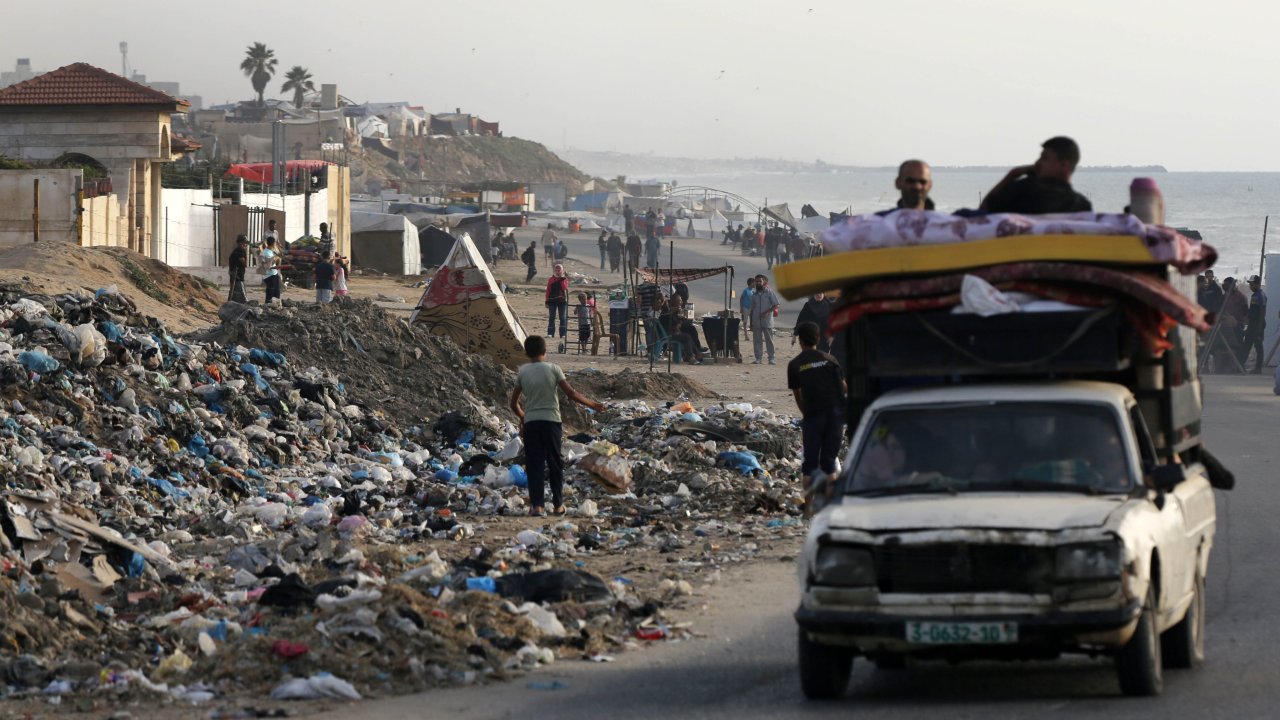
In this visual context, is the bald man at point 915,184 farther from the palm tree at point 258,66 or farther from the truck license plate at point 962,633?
the palm tree at point 258,66

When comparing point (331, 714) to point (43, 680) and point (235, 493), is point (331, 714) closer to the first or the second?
point (43, 680)

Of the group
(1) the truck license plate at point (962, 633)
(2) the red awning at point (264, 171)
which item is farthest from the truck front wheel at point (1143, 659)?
(2) the red awning at point (264, 171)

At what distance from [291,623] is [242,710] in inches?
50.1

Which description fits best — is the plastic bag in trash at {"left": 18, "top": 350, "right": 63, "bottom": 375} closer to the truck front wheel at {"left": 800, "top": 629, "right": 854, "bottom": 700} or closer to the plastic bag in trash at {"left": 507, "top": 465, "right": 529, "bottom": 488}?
the plastic bag in trash at {"left": 507, "top": 465, "right": 529, "bottom": 488}

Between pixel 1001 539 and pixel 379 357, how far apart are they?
48.0 feet

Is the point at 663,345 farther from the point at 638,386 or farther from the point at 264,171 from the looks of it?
the point at 264,171

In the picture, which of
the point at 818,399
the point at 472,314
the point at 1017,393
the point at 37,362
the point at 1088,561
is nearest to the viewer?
the point at 1088,561

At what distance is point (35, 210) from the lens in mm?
32281

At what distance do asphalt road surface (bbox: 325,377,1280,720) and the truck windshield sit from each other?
3.12 ft

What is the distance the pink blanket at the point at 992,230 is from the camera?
7.74 m

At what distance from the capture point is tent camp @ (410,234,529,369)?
82.8 ft

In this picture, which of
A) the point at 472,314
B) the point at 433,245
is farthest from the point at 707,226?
the point at 472,314

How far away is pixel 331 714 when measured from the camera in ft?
24.3

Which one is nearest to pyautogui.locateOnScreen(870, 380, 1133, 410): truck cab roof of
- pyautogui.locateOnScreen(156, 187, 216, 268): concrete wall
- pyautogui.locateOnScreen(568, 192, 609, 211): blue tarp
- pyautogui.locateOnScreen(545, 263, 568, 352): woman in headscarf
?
pyautogui.locateOnScreen(545, 263, 568, 352): woman in headscarf
